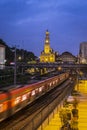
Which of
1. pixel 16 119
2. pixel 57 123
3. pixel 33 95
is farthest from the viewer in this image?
pixel 33 95

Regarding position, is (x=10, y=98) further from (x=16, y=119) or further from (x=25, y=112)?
(x=25, y=112)

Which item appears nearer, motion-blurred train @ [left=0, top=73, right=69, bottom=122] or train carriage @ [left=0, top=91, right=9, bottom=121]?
train carriage @ [left=0, top=91, right=9, bottom=121]

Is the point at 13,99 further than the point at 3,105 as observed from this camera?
Yes

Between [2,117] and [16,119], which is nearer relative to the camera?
[2,117]

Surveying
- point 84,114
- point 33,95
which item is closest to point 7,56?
point 33,95

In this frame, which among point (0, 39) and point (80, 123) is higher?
point (0, 39)

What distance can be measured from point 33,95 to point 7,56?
351 feet

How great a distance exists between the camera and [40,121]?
1733 cm

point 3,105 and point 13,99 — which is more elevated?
point 13,99

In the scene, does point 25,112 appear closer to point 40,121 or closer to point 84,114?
point 84,114

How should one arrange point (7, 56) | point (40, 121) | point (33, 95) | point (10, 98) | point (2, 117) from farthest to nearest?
point (7, 56)
point (33, 95)
point (10, 98)
point (2, 117)
point (40, 121)

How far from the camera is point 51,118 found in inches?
813

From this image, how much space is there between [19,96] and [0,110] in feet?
17.5

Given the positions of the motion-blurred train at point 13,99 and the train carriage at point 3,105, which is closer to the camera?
the train carriage at point 3,105
